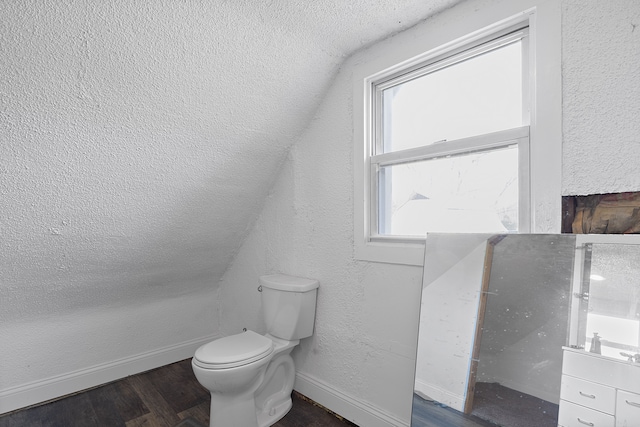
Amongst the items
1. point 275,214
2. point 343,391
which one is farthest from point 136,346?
point 343,391

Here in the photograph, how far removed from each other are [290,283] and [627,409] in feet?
4.74

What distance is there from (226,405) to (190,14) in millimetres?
1770

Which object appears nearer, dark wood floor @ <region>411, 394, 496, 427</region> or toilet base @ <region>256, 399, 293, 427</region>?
dark wood floor @ <region>411, 394, 496, 427</region>

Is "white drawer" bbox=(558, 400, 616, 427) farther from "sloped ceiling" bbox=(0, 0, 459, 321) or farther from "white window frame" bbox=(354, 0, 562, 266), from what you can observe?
"sloped ceiling" bbox=(0, 0, 459, 321)

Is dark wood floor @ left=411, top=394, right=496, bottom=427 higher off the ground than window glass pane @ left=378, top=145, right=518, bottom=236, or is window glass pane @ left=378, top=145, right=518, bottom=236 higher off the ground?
window glass pane @ left=378, top=145, right=518, bottom=236

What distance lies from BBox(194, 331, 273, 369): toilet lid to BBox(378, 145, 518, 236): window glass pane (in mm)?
875

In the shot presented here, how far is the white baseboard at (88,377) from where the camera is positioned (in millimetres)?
1992

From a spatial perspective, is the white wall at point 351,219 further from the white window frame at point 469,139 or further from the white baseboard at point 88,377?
the white baseboard at point 88,377

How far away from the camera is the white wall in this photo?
1071mm

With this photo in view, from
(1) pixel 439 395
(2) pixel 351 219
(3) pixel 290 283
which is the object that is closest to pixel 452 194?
(2) pixel 351 219

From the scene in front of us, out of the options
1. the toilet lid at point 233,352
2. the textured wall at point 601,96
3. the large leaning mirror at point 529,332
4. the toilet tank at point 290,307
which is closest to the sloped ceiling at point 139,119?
the textured wall at point 601,96

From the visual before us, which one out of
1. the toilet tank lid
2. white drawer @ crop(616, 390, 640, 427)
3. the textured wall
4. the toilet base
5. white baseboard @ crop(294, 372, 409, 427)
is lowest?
the toilet base

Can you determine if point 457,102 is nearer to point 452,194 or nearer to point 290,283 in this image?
point 452,194

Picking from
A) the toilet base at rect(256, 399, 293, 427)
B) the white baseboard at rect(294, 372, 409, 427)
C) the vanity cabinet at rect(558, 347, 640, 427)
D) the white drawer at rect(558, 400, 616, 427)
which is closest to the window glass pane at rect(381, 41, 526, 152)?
the vanity cabinet at rect(558, 347, 640, 427)
